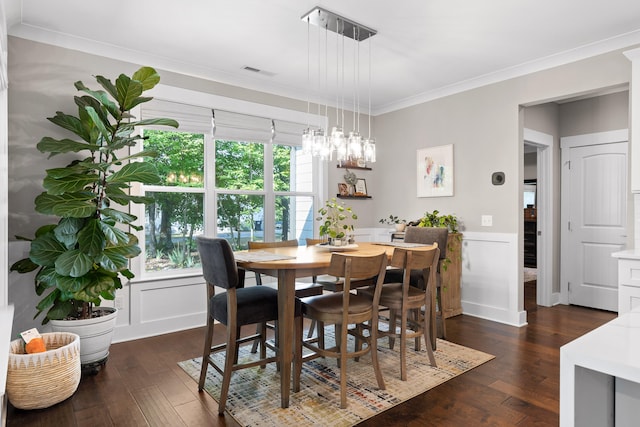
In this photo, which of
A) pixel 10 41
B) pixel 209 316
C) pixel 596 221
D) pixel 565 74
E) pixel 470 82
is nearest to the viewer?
pixel 209 316

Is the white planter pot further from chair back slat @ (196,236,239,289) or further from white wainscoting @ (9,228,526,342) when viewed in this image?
chair back slat @ (196,236,239,289)

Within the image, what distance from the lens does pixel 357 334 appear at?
2.73 meters

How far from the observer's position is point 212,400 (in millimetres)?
2412

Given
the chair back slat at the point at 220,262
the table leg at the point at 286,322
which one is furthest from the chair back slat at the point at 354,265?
the chair back slat at the point at 220,262

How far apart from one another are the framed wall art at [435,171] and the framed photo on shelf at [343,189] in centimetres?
88

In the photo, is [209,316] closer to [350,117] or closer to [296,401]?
[296,401]

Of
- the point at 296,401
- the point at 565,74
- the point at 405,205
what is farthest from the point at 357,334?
the point at 565,74

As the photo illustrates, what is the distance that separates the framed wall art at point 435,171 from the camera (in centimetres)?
450

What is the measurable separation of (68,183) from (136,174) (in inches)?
16.7

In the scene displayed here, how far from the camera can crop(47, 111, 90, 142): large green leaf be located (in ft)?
9.45

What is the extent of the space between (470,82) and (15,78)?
410 centimetres

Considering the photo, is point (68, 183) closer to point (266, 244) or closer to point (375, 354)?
point (266, 244)

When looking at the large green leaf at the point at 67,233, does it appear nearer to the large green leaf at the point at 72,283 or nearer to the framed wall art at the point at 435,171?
the large green leaf at the point at 72,283

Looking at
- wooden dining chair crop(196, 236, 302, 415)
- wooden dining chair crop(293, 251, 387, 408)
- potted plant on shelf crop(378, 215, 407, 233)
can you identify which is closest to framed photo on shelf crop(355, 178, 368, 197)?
potted plant on shelf crop(378, 215, 407, 233)
